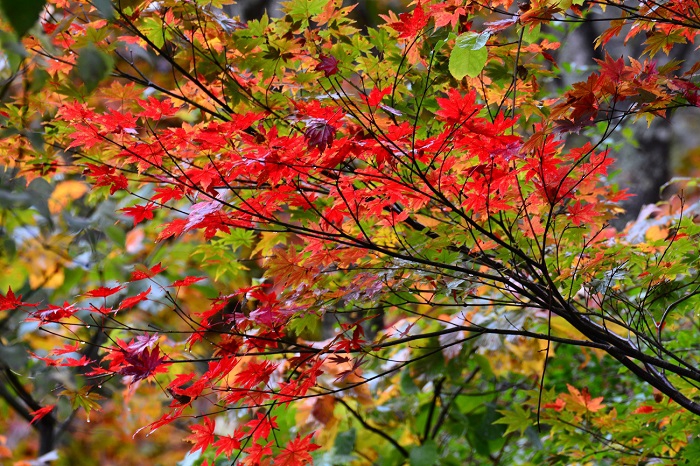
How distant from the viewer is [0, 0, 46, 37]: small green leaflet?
0.53m

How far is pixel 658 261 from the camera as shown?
65.8 inches

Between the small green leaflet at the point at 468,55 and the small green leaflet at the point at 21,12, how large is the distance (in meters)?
0.98

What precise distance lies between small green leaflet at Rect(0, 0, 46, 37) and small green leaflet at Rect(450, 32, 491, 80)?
3.20 feet

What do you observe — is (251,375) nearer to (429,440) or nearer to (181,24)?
(181,24)

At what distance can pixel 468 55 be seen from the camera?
1.40 metres

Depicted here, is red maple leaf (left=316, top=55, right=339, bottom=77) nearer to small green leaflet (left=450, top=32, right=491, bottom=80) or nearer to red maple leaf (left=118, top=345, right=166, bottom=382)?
small green leaflet (left=450, top=32, right=491, bottom=80)

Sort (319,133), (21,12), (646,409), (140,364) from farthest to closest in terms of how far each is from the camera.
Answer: (646,409)
(140,364)
(319,133)
(21,12)

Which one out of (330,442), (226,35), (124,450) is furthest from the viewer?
(124,450)

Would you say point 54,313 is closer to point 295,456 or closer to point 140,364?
point 140,364

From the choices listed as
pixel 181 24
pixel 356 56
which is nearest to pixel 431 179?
pixel 356 56

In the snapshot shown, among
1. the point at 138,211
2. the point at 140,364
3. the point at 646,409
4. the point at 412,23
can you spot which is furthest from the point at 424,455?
the point at 412,23

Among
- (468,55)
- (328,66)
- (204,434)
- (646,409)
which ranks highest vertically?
(328,66)

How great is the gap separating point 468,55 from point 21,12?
40.3 inches

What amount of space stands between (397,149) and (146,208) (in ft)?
2.08
